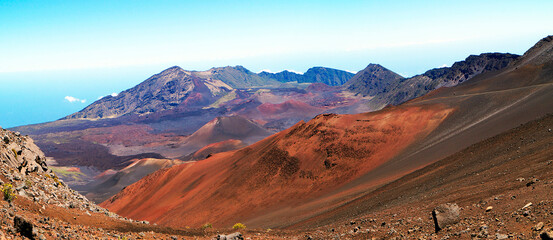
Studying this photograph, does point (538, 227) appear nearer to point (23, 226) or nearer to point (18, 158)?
point (23, 226)

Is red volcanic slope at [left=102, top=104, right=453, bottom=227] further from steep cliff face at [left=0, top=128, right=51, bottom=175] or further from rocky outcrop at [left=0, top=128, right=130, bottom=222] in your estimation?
rocky outcrop at [left=0, top=128, right=130, bottom=222]

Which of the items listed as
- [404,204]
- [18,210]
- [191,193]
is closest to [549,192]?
[404,204]

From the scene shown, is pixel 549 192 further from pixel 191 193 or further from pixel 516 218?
pixel 191 193

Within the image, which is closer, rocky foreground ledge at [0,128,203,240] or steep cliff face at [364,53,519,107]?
rocky foreground ledge at [0,128,203,240]

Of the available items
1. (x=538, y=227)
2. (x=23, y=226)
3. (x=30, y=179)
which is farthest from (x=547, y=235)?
(x=30, y=179)

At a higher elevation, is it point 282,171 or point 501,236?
point 501,236

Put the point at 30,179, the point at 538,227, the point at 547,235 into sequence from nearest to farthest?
the point at 547,235 < the point at 538,227 < the point at 30,179

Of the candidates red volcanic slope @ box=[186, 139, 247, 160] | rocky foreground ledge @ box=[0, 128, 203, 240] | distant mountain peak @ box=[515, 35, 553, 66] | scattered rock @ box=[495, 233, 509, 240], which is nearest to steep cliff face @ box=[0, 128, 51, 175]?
rocky foreground ledge @ box=[0, 128, 203, 240]

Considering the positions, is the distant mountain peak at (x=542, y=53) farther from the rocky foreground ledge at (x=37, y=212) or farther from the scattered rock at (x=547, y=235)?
the rocky foreground ledge at (x=37, y=212)
